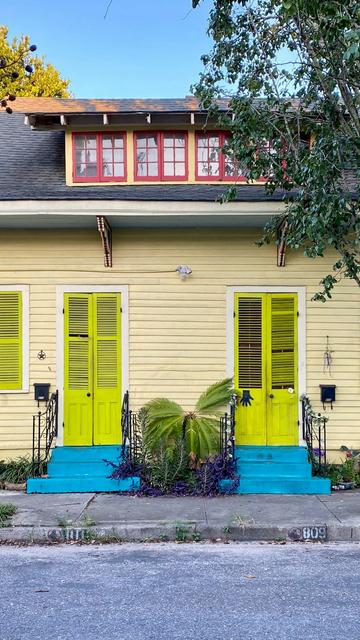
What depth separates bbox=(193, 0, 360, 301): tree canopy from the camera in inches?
275

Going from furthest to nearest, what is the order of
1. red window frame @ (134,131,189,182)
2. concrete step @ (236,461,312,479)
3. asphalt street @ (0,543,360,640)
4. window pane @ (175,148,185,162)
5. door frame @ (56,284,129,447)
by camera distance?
window pane @ (175,148,185,162) → red window frame @ (134,131,189,182) → door frame @ (56,284,129,447) → concrete step @ (236,461,312,479) → asphalt street @ (0,543,360,640)

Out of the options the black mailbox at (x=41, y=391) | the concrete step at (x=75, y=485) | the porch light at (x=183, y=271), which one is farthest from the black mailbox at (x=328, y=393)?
the black mailbox at (x=41, y=391)

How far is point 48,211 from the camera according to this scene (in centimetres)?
849

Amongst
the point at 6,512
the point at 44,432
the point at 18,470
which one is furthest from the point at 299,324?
the point at 6,512

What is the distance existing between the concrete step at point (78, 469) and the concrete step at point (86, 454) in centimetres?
8

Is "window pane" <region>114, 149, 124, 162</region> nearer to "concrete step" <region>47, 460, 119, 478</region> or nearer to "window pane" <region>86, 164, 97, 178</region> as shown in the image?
"window pane" <region>86, 164, 97, 178</region>

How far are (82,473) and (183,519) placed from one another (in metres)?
2.28

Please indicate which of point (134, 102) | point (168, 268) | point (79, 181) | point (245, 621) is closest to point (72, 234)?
point (79, 181)

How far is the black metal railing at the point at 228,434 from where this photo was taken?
8.63m

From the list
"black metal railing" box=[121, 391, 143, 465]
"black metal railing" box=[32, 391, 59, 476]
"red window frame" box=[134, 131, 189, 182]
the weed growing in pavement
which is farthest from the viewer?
"red window frame" box=[134, 131, 189, 182]

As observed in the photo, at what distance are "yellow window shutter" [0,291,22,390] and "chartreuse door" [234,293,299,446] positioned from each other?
11.1 ft

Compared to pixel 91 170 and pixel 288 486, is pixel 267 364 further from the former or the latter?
pixel 91 170

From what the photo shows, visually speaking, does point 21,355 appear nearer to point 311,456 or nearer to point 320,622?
point 311,456

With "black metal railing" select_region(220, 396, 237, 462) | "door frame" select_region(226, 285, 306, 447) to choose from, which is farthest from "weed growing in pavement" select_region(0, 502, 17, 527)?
"door frame" select_region(226, 285, 306, 447)
